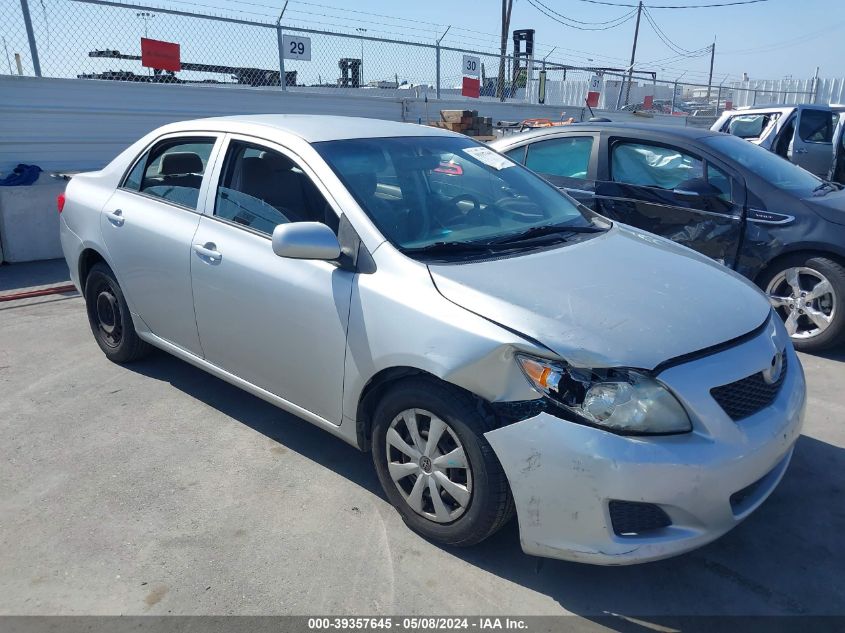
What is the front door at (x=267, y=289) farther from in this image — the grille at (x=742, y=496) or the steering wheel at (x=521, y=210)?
the grille at (x=742, y=496)

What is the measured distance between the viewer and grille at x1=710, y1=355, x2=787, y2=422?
250cm

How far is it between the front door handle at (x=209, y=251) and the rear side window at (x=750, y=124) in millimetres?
10125


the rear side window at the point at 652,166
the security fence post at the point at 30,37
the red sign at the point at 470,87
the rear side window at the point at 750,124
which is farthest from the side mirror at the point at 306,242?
the red sign at the point at 470,87

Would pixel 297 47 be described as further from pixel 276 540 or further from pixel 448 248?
pixel 276 540

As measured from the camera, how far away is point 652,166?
5.73 metres

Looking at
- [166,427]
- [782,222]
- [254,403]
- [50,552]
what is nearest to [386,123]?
[254,403]

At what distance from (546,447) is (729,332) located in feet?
3.01

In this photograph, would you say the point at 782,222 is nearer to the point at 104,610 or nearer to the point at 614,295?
the point at 614,295

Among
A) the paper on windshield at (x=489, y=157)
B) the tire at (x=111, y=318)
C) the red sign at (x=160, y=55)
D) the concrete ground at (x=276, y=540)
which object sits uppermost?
the red sign at (x=160, y=55)

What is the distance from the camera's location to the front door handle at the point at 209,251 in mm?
3566

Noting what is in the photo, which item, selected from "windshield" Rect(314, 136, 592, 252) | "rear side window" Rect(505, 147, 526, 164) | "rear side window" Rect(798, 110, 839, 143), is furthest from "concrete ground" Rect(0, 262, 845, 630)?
"rear side window" Rect(798, 110, 839, 143)

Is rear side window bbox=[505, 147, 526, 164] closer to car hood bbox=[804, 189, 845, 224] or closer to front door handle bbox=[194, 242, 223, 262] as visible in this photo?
car hood bbox=[804, 189, 845, 224]

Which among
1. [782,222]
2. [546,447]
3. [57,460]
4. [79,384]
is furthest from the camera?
[782,222]

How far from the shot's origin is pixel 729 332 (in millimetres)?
2697
